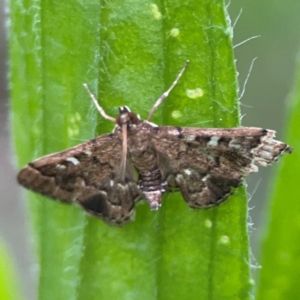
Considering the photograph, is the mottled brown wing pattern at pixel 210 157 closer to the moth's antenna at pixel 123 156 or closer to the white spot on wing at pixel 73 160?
the moth's antenna at pixel 123 156

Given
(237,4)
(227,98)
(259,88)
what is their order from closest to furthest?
(227,98) < (237,4) < (259,88)

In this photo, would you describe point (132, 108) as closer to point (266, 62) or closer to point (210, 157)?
point (210, 157)

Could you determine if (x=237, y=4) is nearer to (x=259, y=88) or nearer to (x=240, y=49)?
(x=240, y=49)

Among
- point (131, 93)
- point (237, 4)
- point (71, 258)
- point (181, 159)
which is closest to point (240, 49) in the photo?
point (237, 4)

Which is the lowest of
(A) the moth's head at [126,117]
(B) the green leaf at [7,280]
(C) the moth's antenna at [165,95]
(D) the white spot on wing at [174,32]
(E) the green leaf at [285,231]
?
(B) the green leaf at [7,280]

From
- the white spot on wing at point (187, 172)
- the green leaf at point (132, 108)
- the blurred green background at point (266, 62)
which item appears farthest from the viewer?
the blurred green background at point (266, 62)

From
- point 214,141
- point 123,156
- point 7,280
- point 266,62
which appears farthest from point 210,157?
point 266,62

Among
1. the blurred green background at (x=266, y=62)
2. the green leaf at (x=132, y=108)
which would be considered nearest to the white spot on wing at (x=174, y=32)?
the green leaf at (x=132, y=108)
